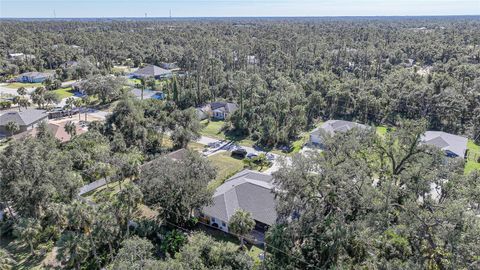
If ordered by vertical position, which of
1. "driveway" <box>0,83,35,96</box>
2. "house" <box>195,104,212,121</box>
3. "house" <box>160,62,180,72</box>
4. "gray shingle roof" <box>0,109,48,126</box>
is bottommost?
"house" <box>195,104,212,121</box>

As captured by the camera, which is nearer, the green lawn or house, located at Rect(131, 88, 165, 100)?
house, located at Rect(131, 88, 165, 100)

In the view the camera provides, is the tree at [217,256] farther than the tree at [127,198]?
No

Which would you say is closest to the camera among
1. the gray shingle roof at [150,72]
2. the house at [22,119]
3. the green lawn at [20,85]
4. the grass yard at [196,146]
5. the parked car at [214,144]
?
the grass yard at [196,146]

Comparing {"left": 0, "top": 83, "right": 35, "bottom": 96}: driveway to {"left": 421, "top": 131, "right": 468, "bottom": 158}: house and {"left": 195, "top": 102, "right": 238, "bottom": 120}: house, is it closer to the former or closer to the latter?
{"left": 195, "top": 102, "right": 238, "bottom": 120}: house

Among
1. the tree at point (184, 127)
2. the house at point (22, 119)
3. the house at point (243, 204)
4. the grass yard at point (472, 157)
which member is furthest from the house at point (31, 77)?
the grass yard at point (472, 157)

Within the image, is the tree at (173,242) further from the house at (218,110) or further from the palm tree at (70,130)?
the house at (218,110)

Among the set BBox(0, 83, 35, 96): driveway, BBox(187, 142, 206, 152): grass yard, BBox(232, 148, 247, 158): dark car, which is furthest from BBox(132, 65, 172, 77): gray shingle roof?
BBox(232, 148, 247, 158): dark car

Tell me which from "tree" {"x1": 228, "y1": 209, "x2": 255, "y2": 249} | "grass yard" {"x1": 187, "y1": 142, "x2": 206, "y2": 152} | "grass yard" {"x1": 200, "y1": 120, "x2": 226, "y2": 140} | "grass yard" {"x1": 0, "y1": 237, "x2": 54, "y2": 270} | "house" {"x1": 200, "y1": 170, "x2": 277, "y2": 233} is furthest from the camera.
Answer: "grass yard" {"x1": 200, "y1": 120, "x2": 226, "y2": 140}

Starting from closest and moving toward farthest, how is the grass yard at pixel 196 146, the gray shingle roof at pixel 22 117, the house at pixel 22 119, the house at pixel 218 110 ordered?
the grass yard at pixel 196 146 → the house at pixel 22 119 → the gray shingle roof at pixel 22 117 → the house at pixel 218 110

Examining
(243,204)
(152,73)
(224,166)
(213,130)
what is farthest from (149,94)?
(243,204)
